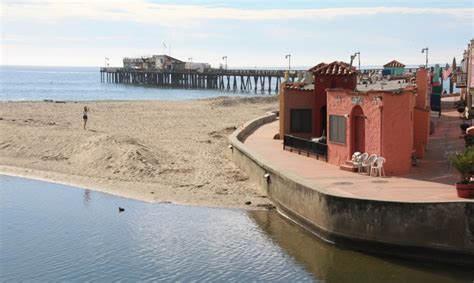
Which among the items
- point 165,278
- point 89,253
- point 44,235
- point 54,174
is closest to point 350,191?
point 165,278

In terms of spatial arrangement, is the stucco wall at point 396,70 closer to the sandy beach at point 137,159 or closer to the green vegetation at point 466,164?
the sandy beach at point 137,159

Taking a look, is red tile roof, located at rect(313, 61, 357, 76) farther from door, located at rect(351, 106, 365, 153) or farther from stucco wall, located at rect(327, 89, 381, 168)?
door, located at rect(351, 106, 365, 153)

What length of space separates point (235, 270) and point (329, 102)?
31.5ft

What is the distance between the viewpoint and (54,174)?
24547 mm

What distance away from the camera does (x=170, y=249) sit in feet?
50.9

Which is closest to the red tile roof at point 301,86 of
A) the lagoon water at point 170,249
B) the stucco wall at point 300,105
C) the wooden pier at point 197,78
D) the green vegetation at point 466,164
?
the stucco wall at point 300,105

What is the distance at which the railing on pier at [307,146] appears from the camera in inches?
886

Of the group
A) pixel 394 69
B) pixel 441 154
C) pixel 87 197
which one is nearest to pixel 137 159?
pixel 87 197

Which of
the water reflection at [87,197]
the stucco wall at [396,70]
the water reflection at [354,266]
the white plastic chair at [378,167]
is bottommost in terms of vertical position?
the water reflection at [354,266]

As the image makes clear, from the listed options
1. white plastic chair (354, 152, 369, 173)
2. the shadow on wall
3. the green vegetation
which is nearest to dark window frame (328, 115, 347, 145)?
white plastic chair (354, 152, 369, 173)

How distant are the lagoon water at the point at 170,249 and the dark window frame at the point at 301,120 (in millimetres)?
8862

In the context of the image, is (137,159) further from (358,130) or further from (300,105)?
(358,130)

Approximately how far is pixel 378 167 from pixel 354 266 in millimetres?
5067

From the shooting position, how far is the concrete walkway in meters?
16.1
